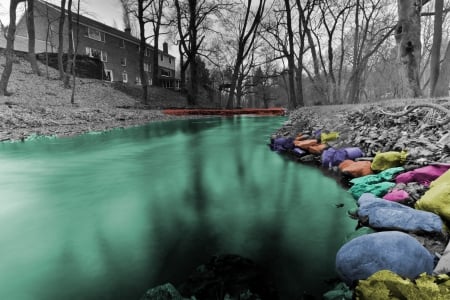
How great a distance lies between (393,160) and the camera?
506 cm

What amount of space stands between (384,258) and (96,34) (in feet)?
147

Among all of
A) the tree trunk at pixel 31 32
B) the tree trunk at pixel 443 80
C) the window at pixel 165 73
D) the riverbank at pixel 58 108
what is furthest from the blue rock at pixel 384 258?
the window at pixel 165 73

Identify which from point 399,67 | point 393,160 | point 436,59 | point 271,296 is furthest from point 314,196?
point 436,59

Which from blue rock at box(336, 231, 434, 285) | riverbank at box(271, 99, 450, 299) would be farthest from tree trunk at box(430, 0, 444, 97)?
blue rock at box(336, 231, 434, 285)

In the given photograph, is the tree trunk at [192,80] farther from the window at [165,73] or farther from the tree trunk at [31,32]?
the window at [165,73]

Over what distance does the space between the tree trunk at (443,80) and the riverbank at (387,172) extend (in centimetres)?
535

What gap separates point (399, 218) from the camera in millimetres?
3027

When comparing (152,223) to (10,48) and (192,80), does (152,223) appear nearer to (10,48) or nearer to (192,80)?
(10,48)

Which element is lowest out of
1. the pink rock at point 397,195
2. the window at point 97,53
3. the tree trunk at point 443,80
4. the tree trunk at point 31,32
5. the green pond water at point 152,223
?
the green pond water at point 152,223

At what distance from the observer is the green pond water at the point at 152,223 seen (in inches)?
111

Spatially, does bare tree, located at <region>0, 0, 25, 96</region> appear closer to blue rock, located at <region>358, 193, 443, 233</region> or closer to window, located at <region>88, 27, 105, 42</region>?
blue rock, located at <region>358, 193, 443, 233</region>

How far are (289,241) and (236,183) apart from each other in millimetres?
2646

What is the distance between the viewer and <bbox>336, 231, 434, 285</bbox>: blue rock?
2.28 metres

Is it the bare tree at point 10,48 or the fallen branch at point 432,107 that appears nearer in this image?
the fallen branch at point 432,107
